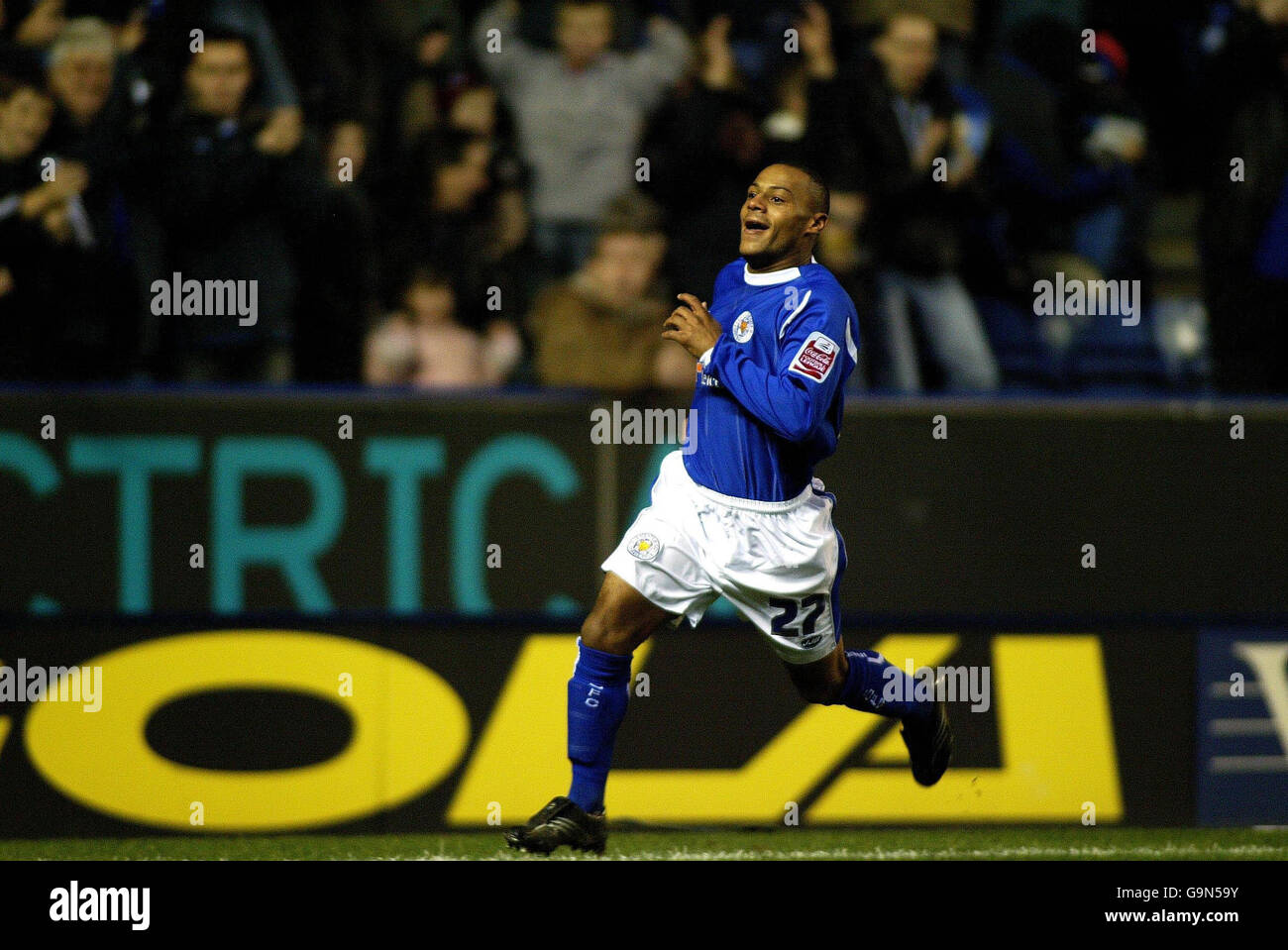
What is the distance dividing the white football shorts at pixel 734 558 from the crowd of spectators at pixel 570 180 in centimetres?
170

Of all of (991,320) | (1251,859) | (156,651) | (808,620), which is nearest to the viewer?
(808,620)

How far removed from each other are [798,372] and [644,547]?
0.66 metres

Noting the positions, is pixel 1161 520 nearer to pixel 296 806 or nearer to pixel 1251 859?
pixel 1251 859

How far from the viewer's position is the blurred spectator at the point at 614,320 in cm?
750

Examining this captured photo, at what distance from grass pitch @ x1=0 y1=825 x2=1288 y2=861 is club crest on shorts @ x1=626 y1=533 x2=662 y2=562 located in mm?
996

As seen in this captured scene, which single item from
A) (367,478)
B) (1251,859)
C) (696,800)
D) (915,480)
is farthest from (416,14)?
(1251,859)

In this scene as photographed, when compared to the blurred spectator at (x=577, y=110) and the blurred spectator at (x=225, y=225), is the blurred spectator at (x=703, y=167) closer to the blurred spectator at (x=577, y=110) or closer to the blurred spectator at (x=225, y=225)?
the blurred spectator at (x=577, y=110)

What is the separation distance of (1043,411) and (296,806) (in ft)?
10.3

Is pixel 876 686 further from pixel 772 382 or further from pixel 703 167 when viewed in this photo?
pixel 703 167

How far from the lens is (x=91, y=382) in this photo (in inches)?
284

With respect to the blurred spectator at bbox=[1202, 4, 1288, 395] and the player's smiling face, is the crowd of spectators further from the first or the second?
the player's smiling face

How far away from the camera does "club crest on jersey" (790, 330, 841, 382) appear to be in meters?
5.60

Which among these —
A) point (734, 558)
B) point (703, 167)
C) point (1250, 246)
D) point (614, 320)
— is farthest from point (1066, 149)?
point (734, 558)

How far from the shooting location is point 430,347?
25.2ft
